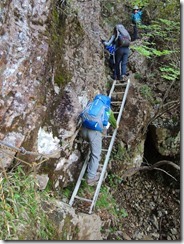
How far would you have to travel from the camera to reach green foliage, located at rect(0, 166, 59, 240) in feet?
11.3

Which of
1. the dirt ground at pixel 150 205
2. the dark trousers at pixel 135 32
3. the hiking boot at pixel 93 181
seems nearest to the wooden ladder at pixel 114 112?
the hiking boot at pixel 93 181

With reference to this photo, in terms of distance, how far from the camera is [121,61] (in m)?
7.33

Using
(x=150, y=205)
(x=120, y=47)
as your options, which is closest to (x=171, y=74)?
(x=120, y=47)

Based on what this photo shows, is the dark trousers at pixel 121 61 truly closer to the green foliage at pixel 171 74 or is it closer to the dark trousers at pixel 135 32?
the green foliage at pixel 171 74

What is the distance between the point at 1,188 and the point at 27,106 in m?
1.36

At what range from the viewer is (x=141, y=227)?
5.99m

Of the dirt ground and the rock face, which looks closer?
the rock face

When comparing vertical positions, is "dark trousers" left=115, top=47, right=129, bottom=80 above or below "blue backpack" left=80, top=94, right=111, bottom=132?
above

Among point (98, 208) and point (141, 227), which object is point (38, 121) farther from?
point (141, 227)

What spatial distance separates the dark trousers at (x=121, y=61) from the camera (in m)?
7.20

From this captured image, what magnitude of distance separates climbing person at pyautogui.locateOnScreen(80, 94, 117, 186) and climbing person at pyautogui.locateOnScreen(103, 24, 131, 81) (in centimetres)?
236

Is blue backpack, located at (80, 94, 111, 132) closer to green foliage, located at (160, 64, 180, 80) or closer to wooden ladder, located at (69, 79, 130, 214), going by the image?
wooden ladder, located at (69, 79, 130, 214)

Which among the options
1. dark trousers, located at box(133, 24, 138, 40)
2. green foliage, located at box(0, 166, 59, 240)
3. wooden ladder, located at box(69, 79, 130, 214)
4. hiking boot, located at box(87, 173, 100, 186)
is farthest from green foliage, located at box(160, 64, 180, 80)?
green foliage, located at box(0, 166, 59, 240)

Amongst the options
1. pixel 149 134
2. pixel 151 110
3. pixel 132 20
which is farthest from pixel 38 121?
pixel 132 20
